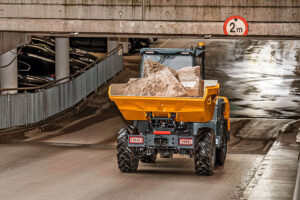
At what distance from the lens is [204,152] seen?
14.0 meters

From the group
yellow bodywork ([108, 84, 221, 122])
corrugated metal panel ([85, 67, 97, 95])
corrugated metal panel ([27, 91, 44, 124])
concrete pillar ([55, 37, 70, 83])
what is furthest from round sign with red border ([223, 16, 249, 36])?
concrete pillar ([55, 37, 70, 83])

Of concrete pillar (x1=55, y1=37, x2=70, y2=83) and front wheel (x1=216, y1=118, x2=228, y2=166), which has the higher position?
concrete pillar (x1=55, y1=37, x2=70, y2=83)

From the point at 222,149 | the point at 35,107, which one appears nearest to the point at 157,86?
the point at 222,149

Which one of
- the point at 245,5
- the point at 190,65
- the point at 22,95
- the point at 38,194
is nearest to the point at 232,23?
the point at 245,5

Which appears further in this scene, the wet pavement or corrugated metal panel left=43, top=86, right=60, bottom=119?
the wet pavement

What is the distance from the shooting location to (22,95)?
22.1m

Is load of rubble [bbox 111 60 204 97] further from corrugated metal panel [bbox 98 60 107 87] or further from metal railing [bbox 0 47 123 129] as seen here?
corrugated metal panel [bbox 98 60 107 87]

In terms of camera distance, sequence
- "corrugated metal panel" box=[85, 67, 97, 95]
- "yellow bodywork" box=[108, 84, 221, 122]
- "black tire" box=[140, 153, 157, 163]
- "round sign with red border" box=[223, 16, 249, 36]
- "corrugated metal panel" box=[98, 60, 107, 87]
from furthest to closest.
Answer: "corrugated metal panel" box=[98, 60, 107, 87] < "corrugated metal panel" box=[85, 67, 97, 95] < "round sign with red border" box=[223, 16, 249, 36] < "black tire" box=[140, 153, 157, 163] < "yellow bodywork" box=[108, 84, 221, 122]

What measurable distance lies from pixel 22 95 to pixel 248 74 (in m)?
16.9

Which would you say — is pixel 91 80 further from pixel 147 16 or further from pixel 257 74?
pixel 257 74

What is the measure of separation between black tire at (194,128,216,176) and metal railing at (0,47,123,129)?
9109mm

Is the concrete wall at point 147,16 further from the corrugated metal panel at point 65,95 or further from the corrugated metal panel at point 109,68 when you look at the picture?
the corrugated metal panel at point 109,68

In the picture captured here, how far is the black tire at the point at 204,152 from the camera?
553 inches

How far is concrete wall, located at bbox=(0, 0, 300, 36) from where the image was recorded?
20.4 metres
